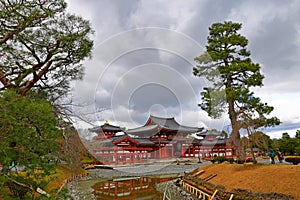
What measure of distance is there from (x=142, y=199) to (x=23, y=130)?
28.2 ft

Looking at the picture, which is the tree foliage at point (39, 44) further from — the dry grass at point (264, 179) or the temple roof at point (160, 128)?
the temple roof at point (160, 128)

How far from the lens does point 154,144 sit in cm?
3114

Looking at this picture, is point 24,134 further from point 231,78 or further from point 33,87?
point 231,78

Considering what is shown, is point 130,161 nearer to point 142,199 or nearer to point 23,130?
point 142,199

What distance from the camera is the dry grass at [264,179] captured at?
26.5 ft

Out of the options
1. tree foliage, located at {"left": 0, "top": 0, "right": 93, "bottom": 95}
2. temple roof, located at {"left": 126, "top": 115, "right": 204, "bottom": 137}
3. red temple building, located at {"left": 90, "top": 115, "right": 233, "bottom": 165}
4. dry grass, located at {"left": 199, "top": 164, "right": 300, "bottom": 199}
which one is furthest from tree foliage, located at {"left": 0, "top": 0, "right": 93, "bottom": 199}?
temple roof, located at {"left": 126, "top": 115, "right": 204, "bottom": 137}

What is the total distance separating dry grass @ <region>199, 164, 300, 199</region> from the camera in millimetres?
8062

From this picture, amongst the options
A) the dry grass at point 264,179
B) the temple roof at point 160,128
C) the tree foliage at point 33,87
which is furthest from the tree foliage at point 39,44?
the temple roof at point 160,128

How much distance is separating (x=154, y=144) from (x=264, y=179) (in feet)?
73.6

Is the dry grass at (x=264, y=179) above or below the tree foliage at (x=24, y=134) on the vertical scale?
below

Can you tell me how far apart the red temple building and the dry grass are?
16913 millimetres

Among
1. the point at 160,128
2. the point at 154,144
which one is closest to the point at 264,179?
the point at 154,144

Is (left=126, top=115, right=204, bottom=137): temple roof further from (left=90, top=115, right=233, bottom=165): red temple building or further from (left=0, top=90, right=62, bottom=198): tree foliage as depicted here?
(left=0, top=90, right=62, bottom=198): tree foliage

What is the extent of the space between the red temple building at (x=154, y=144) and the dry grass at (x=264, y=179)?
55.5 ft
